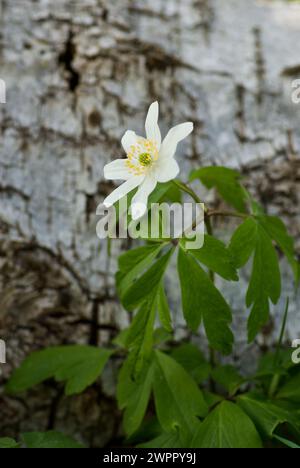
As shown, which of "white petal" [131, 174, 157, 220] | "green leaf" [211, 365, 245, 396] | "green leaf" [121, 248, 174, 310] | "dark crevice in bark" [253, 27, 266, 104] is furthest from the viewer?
"dark crevice in bark" [253, 27, 266, 104]

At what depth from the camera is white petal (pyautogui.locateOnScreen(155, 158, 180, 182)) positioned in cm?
127

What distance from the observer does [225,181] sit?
1661mm

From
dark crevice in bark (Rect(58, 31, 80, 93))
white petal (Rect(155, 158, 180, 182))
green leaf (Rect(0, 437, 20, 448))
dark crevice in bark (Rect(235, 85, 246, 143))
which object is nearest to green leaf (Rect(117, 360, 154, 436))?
green leaf (Rect(0, 437, 20, 448))

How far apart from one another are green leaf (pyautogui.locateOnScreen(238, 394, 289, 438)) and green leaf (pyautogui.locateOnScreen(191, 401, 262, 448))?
0.04 meters

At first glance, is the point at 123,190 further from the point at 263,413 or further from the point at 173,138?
the point at 263,413

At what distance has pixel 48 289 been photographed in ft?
6.05

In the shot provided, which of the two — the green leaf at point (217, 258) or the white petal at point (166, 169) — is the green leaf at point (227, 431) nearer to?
the green leaf at point (217, 258)

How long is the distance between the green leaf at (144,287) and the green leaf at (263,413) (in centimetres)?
41

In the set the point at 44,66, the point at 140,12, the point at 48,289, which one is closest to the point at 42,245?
the point at 48,289

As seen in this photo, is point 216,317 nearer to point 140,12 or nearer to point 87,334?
point 87,334

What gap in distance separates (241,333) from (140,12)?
1.46m

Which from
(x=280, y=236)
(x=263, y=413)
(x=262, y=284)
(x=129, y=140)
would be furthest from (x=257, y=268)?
(x=129, y=140)

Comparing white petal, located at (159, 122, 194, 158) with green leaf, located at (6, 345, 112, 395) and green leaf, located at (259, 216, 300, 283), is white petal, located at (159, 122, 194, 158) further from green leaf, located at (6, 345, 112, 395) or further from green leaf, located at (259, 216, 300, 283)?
green leaf, located at (6, 345, 112, 395)

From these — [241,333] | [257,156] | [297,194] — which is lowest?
[241,333]
